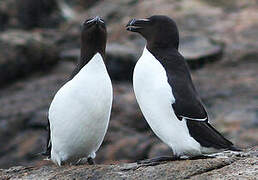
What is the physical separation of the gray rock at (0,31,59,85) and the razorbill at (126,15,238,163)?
11187 millimetres

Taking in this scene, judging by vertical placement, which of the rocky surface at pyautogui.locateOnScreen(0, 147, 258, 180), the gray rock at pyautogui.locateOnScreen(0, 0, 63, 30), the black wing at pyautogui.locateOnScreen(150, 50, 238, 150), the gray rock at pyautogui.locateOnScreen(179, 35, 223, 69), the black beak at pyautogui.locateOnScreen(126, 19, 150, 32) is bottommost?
the rocky surface at pyautogui.locateOnScreen(0, 147, 258, 180)

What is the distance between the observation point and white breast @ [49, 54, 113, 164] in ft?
25.0

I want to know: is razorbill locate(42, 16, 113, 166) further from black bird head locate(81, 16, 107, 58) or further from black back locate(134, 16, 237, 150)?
black back locate(134, 16, 237, 150)

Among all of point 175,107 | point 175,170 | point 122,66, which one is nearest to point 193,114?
point 175,107

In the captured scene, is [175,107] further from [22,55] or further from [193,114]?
[22,55]

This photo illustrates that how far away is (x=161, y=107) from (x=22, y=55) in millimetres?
11869

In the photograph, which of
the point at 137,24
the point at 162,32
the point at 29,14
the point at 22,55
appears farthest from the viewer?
the point at 29,14

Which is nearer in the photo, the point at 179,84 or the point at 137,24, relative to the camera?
the point at 179,84

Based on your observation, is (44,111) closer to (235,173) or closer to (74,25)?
(74,25)

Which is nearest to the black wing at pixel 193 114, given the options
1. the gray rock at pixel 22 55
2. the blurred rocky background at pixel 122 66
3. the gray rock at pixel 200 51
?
the blurred rocky background at pixel 122 66

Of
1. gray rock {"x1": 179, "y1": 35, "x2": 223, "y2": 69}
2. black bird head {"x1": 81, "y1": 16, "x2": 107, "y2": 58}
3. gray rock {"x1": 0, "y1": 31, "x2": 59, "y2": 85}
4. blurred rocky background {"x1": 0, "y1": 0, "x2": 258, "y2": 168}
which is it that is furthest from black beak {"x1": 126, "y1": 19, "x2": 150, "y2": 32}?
gray rock {"x1": 0, "y1": 31, "x2": 59, "y2": 85}

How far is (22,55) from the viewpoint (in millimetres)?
18812

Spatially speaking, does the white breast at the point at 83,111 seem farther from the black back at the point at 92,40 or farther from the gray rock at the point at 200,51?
the gray rock at the point at 200,51

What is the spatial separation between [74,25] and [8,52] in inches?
195
